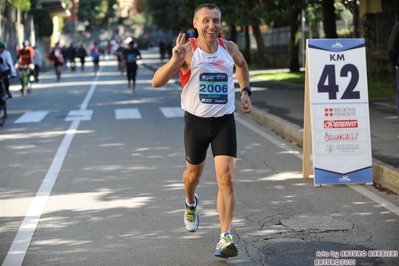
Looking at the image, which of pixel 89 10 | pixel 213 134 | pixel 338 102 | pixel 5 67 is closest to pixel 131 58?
pixel 5 67

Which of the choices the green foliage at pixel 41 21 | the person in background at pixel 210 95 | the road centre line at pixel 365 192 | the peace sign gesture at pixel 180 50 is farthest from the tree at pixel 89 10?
the peace sign gesture at pixel 180 50

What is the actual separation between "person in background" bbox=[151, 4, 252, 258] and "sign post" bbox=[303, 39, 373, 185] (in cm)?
336

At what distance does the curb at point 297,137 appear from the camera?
961 cm

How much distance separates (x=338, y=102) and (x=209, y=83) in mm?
3814

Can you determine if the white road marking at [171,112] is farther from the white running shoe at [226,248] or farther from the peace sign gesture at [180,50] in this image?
the white running shoe at [226,248]

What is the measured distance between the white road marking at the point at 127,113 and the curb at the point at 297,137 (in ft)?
8.38

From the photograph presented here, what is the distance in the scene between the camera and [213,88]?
21.9ft

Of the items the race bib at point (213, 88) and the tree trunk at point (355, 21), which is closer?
the race bib at point (213, 88)

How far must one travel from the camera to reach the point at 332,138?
1009 cm

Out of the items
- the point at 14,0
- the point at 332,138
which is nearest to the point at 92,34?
the point at 14,0

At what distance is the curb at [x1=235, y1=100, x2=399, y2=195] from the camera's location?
9.61 meters

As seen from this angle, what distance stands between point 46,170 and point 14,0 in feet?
90.3

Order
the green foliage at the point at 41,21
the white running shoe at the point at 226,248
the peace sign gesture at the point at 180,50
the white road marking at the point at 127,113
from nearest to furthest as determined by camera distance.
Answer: the white running shoe at the point at 226,248 → the peace sign gesture at the point at 180,50 → the white road marking at the point at 127,113 → the green foliage at the point at 41,21

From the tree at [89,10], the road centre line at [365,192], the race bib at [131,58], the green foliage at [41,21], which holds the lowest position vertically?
the road centre line at [365,192]
